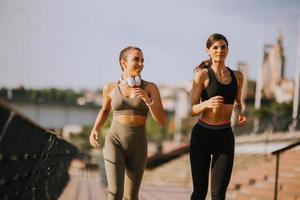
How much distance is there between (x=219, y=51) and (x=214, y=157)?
904 millimetres

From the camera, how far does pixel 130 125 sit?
179 inches

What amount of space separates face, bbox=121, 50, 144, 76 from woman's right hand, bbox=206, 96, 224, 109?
2.12ft

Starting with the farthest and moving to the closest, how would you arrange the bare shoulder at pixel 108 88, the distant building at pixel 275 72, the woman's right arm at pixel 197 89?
the distant building at pixel 275 72 < the bare shoulder at pixel 108 88 < the woman's right arm at pixel 197 89

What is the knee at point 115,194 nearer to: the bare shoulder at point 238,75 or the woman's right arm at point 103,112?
the woman's right arm at point 103,112

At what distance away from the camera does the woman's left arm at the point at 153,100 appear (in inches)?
173

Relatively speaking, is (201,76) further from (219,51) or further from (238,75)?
(238,75)

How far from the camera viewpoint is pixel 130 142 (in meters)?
4.49

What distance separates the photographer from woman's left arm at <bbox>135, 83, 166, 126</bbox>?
4395 mm

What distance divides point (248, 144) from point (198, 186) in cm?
4474

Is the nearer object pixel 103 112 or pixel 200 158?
pixel 200 158

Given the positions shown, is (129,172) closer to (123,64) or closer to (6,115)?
(123,64)

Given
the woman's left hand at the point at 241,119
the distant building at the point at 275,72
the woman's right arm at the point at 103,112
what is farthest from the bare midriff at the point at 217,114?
the distant building at the point at 275,72

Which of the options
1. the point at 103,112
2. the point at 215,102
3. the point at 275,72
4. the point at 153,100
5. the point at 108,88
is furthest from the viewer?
the point at 275,72

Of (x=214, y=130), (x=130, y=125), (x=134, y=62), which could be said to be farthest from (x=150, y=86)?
(x=214, y=130)
